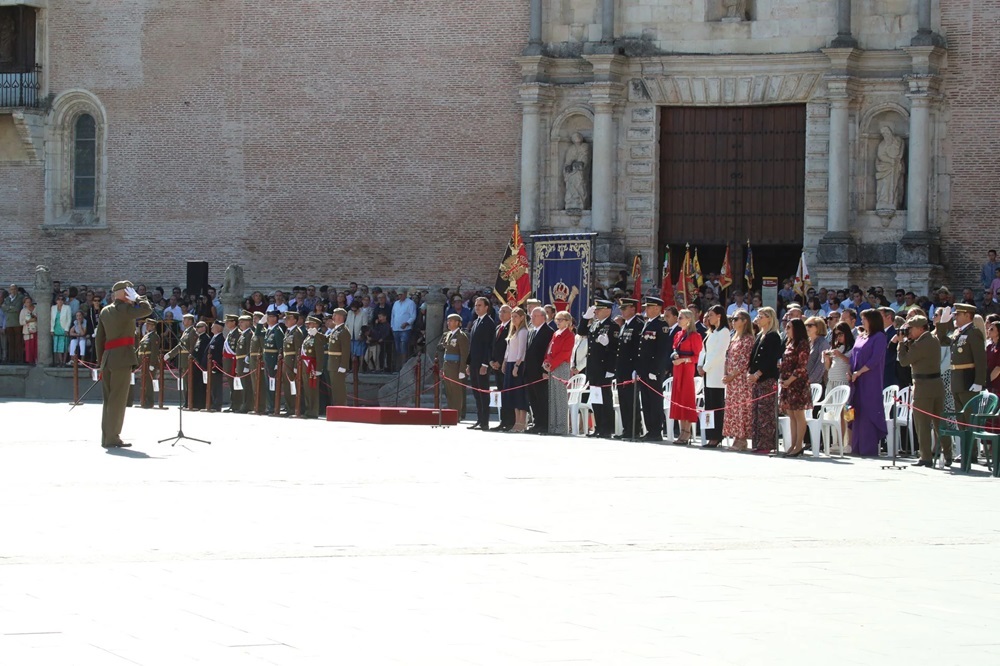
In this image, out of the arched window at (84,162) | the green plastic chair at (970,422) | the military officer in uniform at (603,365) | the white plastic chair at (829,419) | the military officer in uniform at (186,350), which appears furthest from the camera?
the arched window at (84,162)

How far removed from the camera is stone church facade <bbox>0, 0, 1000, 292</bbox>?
27.7 m

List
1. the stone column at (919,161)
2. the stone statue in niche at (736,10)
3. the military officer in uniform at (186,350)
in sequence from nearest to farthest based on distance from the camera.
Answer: the military officer in uniform at (186,350), the stone column at (919,161), the stone statue in niche at (736,10)

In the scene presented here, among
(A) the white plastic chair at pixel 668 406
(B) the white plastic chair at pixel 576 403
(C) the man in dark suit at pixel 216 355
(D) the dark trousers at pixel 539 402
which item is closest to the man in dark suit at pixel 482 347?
(D) the dark trousers at pixel 539 402

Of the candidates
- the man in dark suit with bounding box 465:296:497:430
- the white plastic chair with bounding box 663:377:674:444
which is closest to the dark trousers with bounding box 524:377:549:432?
the man in dark suit with bounding box 465:296:497:430

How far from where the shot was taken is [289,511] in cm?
1151

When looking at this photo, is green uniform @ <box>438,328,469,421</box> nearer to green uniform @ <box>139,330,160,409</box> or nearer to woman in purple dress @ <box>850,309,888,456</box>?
green uniform @ <box>139,330,160,409</box>

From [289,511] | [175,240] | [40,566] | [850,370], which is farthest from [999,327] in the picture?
[175,240]

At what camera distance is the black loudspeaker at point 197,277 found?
29766 mm

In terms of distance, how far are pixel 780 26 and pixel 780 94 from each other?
1.15 metres

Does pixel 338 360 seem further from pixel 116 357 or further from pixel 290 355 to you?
pixel 116 357

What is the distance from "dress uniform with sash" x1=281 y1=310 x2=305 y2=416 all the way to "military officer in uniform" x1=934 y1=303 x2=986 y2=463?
10.3 metres

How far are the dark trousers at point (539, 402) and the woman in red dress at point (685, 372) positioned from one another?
199cm

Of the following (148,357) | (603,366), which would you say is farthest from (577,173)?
(603,366)

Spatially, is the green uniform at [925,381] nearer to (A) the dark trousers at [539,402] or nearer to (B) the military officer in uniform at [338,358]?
(A) the dark trousers at [539,402]
